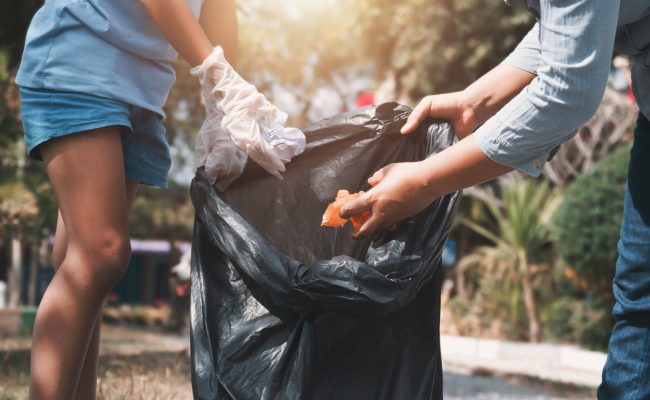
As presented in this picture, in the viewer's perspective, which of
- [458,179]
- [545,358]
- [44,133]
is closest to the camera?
[458,179]

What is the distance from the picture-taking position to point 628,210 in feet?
6.51

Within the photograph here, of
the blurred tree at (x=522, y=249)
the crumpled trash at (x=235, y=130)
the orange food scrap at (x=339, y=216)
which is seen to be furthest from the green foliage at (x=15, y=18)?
the blurred tree at (x=522, y=249)

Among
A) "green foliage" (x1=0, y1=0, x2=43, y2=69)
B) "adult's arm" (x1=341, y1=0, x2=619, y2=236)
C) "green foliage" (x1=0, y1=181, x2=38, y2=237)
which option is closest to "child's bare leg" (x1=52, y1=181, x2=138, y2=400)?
"adult's arm" (x1=341, y1=0, x2=619, y2=236)

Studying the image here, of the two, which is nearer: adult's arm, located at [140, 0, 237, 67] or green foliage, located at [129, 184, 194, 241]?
adult's arm, located at [140, 0, 237, 67]

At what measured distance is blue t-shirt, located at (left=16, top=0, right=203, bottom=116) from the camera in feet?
6.57

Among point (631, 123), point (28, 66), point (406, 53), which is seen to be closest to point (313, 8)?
point (406, 53)

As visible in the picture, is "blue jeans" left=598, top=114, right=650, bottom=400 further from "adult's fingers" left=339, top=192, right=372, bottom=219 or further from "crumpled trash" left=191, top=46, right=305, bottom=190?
"crumpled trash" left=191, top=46, right=305, bottom=190

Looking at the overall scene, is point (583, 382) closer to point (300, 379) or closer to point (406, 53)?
point (300, 379)

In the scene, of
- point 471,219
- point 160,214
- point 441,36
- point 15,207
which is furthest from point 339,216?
point 160,214

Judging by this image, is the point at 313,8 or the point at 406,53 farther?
the point at 313,8

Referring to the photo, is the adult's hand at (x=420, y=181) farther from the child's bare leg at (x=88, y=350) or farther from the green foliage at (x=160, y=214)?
the green foliage at (x=160, y=214)

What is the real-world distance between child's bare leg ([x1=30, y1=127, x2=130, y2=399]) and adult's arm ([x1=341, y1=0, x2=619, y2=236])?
604mm

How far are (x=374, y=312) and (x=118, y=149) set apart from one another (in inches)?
29.2

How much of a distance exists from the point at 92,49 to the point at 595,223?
7.12 m
